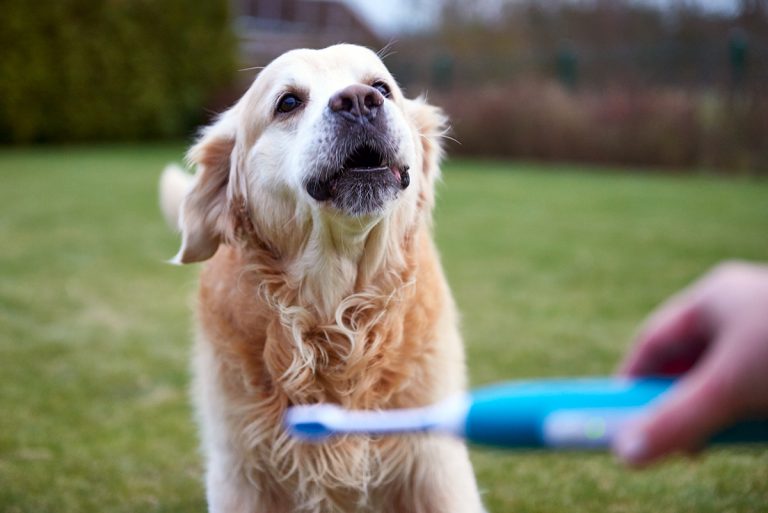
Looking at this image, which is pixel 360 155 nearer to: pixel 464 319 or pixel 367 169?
pixel 367 169

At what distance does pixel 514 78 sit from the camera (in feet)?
57.0

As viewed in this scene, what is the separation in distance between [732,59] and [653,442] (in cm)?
1450

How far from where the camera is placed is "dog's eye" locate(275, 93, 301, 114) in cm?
267

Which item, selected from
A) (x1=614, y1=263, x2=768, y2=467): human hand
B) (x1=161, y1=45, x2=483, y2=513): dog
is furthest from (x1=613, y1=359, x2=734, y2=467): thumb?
(x1=161, y1=45, x2=483, y2=513): dog

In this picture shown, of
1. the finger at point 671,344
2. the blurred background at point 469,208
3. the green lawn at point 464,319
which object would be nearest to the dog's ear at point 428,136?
the blurred background at point 469,208

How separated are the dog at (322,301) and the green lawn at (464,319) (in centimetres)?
67

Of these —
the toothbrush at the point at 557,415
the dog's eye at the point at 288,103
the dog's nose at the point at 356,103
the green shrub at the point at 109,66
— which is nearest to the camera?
the toothbrush at the point at 557,415

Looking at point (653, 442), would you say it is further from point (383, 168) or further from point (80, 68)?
point (80, 68)

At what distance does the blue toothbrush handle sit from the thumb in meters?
0.05

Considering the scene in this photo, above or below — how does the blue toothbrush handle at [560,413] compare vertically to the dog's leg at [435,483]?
above

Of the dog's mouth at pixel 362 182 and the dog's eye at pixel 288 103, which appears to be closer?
the dog's mouth at pixel 362 182

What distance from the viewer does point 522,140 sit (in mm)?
16281

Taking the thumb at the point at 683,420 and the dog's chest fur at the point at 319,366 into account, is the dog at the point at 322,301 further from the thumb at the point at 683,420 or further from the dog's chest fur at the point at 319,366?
the thumb at the point at 683,420

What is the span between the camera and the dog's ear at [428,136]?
9.61 ft
